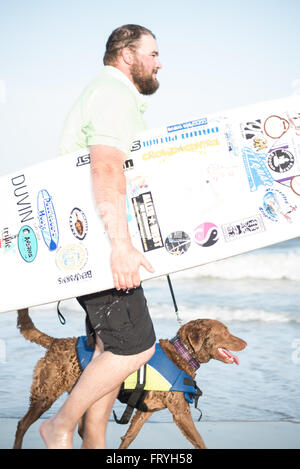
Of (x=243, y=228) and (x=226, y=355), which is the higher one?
(x=243, y=228)

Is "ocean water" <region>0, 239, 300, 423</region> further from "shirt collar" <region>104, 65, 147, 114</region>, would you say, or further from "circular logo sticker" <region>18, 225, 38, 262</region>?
"shirt collar" <region>104, 65, 147, 114</region>

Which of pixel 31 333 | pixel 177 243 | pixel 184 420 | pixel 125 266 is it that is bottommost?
pixel 184 420

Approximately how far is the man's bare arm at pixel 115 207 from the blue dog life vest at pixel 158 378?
1.17m

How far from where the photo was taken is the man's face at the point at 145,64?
2.79 meters

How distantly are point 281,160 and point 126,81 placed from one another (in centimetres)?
91

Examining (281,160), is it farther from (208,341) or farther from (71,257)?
(208,341)

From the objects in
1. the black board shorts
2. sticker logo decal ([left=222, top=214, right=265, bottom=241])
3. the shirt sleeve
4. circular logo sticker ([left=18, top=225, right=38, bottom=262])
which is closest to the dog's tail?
circular logo sticker ([left=18, top=225, right=38, bottom=262])

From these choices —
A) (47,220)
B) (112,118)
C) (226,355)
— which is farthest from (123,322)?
(226,355)

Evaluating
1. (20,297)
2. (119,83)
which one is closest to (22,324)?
(20,297)

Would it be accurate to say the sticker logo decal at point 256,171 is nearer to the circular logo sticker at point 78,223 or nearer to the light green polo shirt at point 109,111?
the light green polo shirt at point 109,111

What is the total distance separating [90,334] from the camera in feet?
10.1

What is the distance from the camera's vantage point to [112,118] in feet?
8.39

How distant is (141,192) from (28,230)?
0.61 metres

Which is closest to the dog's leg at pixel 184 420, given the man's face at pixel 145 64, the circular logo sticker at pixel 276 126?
the circular logo sticker at pixel 276 126
